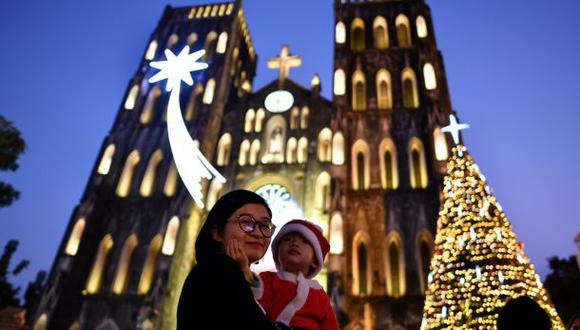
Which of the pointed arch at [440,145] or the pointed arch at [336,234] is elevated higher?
the pointed arch at [440,145]

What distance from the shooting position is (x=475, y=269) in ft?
24.1

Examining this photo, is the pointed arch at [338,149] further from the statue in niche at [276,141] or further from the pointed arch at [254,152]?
the pointed arch at [254,152]

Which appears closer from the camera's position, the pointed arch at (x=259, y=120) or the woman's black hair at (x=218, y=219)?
the woman's black hair at (x=218, y=219)

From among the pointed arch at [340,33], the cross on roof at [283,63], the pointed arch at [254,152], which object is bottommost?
the pointed arch at [254,152]

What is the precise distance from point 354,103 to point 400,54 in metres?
3.56

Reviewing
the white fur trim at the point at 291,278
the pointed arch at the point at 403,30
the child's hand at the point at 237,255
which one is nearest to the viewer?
the child's hand at the point at 237,255

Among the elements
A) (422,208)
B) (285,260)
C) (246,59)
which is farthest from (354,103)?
(285,260)

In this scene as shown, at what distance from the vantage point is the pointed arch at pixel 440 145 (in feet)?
54.2

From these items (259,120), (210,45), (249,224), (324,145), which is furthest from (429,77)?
(249,224)

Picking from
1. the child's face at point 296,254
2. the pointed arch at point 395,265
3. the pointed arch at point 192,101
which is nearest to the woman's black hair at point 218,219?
the child's face at point 296,254

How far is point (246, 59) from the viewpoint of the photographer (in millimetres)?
27844

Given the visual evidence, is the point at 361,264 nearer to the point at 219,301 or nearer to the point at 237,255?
the point at 237,255

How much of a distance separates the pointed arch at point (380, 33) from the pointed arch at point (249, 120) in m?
6.81

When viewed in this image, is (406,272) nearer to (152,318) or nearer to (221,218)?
(152,318)
